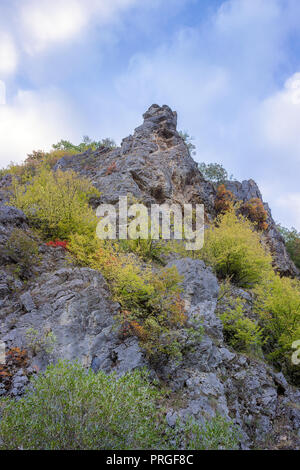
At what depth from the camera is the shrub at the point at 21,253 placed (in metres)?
10.8

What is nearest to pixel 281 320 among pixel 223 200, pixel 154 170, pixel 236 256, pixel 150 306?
pixel 236 256

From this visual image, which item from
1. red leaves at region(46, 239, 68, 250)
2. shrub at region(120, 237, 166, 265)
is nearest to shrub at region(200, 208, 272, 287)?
shrub at region(120, 237, 166, 265)

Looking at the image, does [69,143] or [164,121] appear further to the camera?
[69,143]

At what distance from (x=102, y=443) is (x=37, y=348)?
379 cm

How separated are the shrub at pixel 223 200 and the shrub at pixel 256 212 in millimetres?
2129

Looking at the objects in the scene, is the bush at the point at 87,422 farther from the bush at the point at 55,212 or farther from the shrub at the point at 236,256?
the shrub at the point at 236,256

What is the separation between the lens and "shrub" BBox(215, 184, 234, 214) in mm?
31156

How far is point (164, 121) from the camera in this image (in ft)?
103

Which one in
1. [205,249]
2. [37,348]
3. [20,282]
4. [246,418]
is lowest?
[246,418]

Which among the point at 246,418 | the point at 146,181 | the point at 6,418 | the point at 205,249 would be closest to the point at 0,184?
the point at 146,181

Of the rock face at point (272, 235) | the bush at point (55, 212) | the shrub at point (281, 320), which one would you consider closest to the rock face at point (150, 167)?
the bush at point (55, 212)

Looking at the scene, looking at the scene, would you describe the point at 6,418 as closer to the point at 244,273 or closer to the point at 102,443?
the point at 102,443

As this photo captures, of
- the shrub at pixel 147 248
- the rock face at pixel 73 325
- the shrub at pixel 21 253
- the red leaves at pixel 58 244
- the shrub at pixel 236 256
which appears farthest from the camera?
the shrub at pixel 236 256

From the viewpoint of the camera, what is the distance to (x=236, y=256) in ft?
54.5
